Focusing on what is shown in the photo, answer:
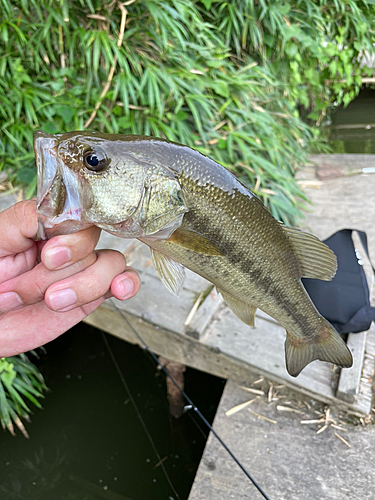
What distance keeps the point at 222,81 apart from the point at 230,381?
121 inches

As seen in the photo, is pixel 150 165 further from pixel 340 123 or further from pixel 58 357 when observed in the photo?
pixel 340 123

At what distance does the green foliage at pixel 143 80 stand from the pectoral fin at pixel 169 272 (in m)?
2.48

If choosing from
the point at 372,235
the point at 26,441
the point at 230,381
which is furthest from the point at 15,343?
the point at 372,235

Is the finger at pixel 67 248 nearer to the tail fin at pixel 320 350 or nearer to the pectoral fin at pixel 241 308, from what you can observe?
the pectoral fin at pixel 241 308

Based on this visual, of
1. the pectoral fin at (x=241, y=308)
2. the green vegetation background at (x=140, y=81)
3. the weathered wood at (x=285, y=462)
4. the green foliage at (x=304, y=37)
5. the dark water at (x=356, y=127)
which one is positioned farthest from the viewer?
the dark water at (x=356, y=127)

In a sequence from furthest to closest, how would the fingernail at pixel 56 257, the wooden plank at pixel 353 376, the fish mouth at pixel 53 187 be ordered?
the wooden plank at pixel 353 376 < the fingernail at pixel 56 257 < the fish mouth at pixel 53 187

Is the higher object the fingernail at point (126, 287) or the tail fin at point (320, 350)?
the fingernail at point (126, 287)

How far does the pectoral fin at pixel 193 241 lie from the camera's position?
1.20 metres

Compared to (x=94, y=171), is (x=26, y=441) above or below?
below

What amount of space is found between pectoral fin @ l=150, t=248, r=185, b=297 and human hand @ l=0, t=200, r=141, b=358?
0.57ft

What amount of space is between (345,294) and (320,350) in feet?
4.02

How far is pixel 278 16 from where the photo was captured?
4.67m

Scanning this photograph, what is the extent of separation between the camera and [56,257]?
1.21 meters

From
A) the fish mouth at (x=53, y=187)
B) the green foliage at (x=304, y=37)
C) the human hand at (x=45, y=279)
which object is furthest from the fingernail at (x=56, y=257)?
the green foliage at (x=304, y=37)
